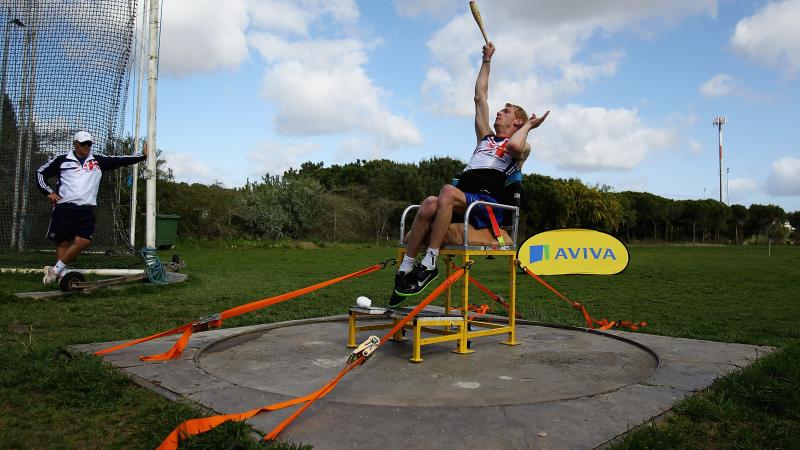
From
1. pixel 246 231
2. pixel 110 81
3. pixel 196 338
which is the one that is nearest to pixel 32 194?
pixel 110 81

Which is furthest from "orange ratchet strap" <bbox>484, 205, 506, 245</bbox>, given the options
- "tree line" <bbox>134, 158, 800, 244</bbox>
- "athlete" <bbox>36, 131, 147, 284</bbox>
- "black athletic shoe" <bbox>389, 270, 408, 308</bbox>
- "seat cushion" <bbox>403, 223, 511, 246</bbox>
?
"tree line" <bbox>134, 158, 800, 244</bbox>

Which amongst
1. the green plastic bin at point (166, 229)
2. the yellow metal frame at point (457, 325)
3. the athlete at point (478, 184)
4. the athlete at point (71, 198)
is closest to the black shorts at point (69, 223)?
the athlete at point (71, 198)

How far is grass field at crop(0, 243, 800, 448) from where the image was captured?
2.70 m

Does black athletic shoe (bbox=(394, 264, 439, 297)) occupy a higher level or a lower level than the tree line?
lower

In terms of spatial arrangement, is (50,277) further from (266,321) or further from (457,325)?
(457,325)

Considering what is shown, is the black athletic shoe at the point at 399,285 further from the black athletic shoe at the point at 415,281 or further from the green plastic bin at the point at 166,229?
the green plastic bin at the point at 166,229

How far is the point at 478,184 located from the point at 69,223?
18.7ft

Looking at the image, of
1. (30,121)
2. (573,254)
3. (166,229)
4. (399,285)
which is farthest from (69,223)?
(166,229)

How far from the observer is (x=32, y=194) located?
430 inches

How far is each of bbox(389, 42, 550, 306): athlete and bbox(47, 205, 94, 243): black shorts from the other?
521cm

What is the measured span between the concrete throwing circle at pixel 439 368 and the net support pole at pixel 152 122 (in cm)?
557

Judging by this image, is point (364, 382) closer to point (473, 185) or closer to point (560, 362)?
point (560, 362)

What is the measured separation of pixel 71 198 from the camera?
768 cm

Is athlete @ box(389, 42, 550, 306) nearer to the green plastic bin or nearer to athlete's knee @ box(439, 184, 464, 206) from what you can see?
athlete's knee @ box(439, 184, 464, 206)
